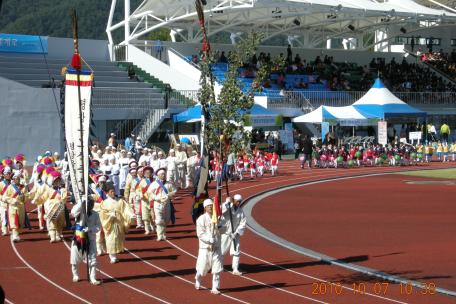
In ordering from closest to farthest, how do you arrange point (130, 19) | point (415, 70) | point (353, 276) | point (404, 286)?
point (404, 286), point (353, 276), point (130, 19), point (415, 70)

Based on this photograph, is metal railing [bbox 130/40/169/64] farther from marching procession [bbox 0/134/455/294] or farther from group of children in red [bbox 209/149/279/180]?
marching procession [bbox 0/134/455/294]

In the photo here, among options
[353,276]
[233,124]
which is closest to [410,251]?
[353,276]

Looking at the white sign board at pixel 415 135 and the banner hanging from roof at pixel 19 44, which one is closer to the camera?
the banner hanging from roof at pixel 19 44

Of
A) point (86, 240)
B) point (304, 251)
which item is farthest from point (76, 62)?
point (304, 251)

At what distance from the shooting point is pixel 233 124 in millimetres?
16500

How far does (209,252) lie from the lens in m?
14.2

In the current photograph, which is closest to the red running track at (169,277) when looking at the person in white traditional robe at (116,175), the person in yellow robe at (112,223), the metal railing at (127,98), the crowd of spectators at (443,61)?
the person in yellow robe at (112,223)

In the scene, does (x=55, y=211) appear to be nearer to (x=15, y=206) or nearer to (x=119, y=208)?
(x=15, y=206)

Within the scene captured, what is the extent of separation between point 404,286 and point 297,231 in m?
6.79

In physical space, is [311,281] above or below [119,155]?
below

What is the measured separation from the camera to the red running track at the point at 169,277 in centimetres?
1353

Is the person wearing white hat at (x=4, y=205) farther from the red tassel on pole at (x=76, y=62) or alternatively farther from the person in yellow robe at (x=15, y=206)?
the red tassel on pole at (x=76, y=62)

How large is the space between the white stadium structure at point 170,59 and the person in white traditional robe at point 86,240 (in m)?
18.3

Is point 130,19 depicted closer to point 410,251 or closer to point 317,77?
point 317,77
